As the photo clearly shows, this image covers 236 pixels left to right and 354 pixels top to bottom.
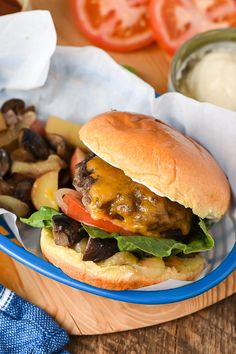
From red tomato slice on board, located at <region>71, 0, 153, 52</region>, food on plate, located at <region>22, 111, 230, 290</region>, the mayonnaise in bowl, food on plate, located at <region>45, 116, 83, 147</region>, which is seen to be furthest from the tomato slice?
red tomato slice on board, located at <region>71, 0, 153, 52</region>

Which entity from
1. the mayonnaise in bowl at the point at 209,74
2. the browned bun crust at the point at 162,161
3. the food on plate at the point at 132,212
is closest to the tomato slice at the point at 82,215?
the food on plate at the point at 132,212

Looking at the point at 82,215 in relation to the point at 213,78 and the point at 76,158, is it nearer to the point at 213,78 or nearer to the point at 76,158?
the point at 76,158

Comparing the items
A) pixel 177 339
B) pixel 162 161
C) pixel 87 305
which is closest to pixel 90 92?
pixel 162 161

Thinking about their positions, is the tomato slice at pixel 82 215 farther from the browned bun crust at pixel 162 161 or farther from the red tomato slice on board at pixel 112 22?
the red tomato slice on board at pixel 112 22

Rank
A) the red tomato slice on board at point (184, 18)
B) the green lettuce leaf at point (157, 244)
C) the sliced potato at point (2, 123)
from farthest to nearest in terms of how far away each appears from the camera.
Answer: the red tomato slice on board at point (184, 18)
the sliced potato at point (2, 123)
the green lettuce leaf at point (157, 244)

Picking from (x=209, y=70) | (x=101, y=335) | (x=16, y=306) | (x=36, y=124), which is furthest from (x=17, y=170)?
(x=209, y=70)

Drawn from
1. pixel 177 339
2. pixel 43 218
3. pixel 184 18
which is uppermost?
pixel 184 18

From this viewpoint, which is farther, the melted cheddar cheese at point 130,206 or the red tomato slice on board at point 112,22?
the red tomato slice on board at point 112,22

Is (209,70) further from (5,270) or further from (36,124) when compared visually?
(5,270)
